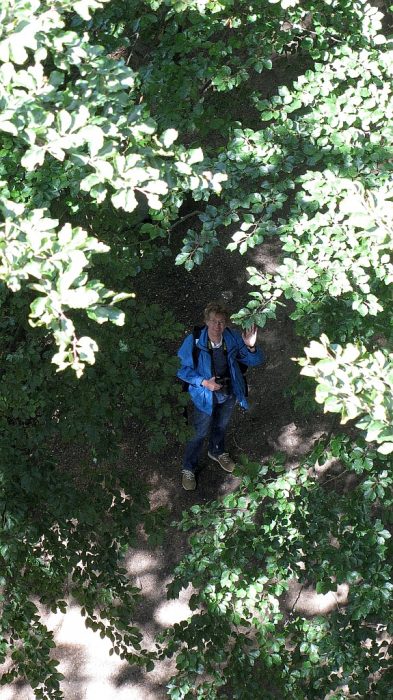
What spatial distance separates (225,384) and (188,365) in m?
0.37

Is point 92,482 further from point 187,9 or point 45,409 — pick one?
point 187,9

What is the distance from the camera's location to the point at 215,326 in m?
5.32

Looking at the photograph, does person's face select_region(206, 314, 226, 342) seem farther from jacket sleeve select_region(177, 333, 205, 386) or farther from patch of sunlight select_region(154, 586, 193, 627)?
patch of sunlight select_region(154, 586, 193, 627)

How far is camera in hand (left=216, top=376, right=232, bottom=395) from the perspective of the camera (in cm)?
559

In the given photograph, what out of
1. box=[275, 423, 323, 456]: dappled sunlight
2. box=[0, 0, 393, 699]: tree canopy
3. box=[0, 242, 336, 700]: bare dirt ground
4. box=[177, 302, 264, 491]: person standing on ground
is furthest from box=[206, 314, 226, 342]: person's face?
box=[275, 423, 323, 456]: dappled sunlight

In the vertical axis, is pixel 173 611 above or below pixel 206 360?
below

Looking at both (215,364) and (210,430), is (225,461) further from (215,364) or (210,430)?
(215,364)

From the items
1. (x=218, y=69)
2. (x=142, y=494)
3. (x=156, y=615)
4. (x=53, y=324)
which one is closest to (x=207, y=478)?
(x=156, y=615)

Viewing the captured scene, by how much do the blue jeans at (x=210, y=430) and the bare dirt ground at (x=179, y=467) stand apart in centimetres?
26

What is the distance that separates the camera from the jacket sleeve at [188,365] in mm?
5426

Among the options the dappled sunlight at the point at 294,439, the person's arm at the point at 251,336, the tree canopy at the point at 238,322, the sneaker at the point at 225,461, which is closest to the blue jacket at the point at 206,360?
the person's arm at the point at 251,336

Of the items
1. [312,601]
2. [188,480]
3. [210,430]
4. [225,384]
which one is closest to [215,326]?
[225,384]

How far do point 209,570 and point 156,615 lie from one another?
8.66ft

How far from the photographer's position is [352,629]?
12.2ft
